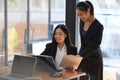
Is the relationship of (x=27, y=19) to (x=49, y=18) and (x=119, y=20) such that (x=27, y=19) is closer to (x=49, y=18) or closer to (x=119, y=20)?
(x=49, y=18)

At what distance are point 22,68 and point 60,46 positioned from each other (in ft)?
2.52

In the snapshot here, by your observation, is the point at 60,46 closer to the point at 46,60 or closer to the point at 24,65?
the point at 46,60

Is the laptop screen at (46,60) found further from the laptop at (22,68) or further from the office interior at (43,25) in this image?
the office interior at (43,25)

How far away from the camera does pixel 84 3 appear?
332 cm

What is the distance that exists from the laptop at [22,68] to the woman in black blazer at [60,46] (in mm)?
651

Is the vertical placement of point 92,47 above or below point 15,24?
below

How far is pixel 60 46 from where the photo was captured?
348 centimetres

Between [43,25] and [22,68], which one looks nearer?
[22,68]

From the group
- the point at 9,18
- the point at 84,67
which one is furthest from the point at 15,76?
the point at 9,18

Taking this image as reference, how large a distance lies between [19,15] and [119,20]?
1.65 meters

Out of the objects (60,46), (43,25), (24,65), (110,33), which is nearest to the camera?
(24,65)

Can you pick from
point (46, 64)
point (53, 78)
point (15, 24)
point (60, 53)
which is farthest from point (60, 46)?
point (15, 24)

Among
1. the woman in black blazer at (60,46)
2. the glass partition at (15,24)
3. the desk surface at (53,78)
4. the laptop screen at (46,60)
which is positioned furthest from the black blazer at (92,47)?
the glass partition at (15,24)

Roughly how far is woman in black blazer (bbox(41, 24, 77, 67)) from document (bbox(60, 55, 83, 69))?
272 millimetres
